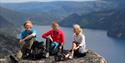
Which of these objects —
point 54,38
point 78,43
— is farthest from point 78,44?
point 54,38

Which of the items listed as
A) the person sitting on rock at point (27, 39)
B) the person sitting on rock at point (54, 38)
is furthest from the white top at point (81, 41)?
the person sitting on rock at point (27, 39)

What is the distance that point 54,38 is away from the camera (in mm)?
16359

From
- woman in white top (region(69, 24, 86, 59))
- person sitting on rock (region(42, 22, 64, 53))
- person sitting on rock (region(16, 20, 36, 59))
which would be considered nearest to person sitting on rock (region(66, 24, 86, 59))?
woman in white top (region(69, 24, 86, 59))

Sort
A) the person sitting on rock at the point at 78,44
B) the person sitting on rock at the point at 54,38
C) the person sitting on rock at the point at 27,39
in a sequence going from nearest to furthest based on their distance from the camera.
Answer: the person sitting on rock at the point at 27,39 < the person sitting on rock at the point at 78,44 < the person sitting on rock at the point at 54,38

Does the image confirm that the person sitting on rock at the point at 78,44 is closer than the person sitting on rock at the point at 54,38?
Yes

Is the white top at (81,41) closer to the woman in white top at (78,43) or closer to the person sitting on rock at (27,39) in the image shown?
the woman in white top at (78,43)

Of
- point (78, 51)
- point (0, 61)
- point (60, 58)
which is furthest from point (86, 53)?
point (0, 61)

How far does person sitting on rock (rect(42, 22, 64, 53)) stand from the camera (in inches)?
631

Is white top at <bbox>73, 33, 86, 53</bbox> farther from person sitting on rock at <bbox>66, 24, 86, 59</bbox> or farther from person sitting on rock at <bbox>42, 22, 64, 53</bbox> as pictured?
person sitting on rock at <bbox>42, 22, 64, 53</bbox>

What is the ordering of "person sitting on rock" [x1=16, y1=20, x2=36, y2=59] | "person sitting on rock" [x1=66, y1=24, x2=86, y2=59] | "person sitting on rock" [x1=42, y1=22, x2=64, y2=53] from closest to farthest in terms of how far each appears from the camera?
→ "person sitting on rock" [x1=16, y1=20, x2=36, y2=59] < "person sitting on rock" [x1=66, y1=24, x2=86, y2=59] < "person sitting on rock" [x1=42, y1=22, x2=64, y2=53]

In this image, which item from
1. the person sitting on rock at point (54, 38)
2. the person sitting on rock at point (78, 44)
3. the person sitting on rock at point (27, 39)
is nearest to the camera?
the person sitting on rock at point (27, 39)

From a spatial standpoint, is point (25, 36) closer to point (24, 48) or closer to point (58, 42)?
point (24, 48)

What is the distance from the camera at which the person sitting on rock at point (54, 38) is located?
16.0m

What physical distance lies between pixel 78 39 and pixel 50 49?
1355 millimetres
